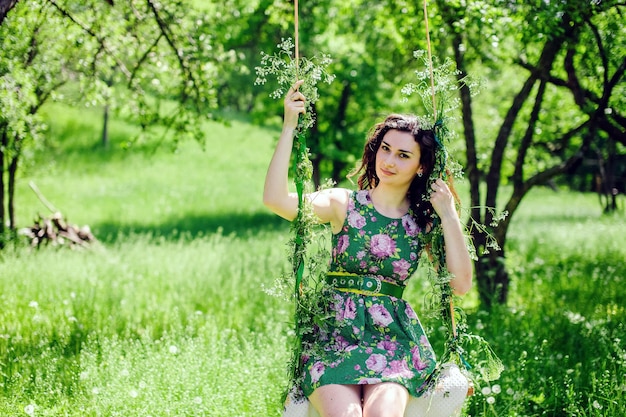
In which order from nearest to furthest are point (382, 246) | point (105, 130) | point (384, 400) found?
point (384, 400) < point (382, 246) < point (105, 130)

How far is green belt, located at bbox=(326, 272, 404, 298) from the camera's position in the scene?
330 centimetres

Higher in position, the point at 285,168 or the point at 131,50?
the point at 131,50

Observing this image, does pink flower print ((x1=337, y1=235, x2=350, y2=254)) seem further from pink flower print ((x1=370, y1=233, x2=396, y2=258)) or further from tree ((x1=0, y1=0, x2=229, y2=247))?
tree ((x1=0, y1=0, x2=229, y2=247))

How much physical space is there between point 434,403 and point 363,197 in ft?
3.59

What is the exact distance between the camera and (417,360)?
10.5 ft

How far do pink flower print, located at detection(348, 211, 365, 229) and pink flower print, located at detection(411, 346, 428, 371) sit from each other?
671 mm

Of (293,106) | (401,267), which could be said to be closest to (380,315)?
(401,267)

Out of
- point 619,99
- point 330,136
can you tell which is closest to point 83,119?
point 330,136

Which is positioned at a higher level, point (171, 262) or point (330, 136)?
point (330, 136)

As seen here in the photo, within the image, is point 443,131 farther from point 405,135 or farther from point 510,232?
point 510,232

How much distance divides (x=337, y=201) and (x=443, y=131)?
0.66 meters

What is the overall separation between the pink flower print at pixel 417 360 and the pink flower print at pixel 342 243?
604 millimetres

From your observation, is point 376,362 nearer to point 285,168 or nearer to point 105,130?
point 285,168

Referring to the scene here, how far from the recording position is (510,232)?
13.7 m
